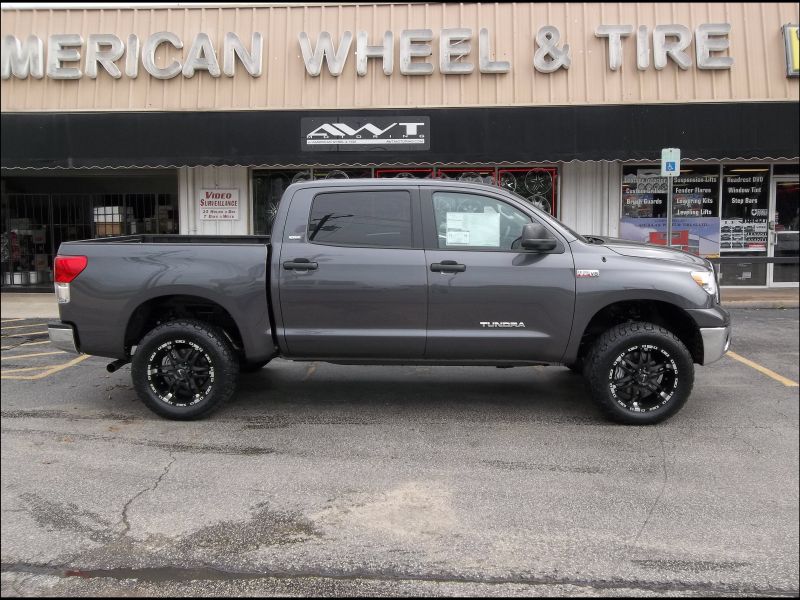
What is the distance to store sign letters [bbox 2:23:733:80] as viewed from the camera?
12992 mm

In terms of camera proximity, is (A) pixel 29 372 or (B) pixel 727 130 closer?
(A) pixel 29 372

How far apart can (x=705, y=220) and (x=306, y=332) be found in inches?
439

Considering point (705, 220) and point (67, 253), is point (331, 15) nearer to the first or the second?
point (705, 220)

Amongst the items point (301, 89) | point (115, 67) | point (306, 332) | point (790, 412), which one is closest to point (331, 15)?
point (301, 89)

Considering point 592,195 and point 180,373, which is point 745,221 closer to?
point 592,195

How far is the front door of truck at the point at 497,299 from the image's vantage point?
17.7 feet

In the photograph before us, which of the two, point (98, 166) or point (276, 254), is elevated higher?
point (98, 166)

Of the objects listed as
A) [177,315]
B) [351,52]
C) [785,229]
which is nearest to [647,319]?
[177,315]

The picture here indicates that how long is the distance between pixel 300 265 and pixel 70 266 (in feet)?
6.24

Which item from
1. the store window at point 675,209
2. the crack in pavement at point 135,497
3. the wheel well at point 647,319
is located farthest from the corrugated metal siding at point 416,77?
the crack in pavement at point 135,497

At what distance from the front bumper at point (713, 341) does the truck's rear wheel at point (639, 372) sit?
0.46ft

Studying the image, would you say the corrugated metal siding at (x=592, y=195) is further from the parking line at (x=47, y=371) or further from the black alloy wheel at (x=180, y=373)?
the black alloy wheel at (x=180, y=373)

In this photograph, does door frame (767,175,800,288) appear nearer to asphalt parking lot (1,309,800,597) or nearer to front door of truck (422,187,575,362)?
asphalt parking lot (1,309,800,597)

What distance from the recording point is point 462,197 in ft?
18.5
